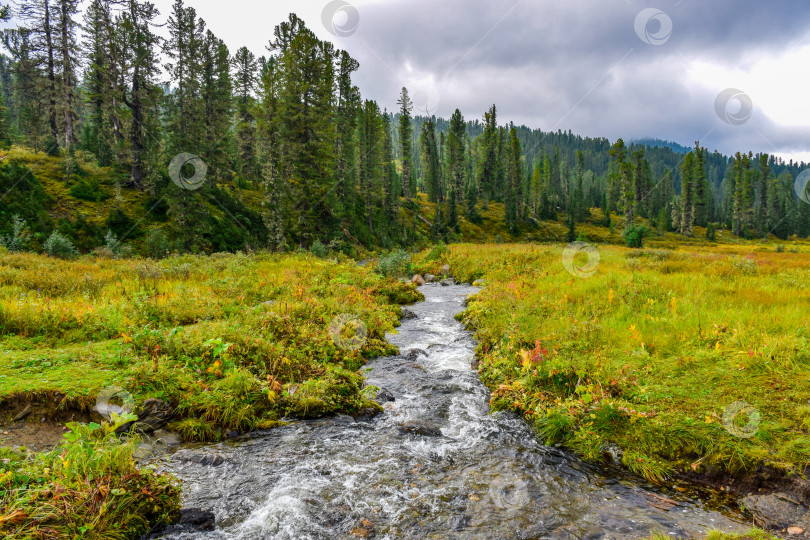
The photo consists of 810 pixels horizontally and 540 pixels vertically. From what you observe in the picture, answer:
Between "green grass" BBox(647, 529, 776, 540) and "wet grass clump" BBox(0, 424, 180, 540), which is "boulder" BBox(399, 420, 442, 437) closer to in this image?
"green grass" BBox(647, 529, 776, 540)

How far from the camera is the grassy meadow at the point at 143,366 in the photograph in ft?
10.5

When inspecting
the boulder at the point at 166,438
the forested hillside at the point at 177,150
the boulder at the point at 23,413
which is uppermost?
the forested hillside at the point at 177,150

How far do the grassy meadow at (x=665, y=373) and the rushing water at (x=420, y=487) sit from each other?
588mm

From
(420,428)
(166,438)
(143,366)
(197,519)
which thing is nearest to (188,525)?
(197,519)

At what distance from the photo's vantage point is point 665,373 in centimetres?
601

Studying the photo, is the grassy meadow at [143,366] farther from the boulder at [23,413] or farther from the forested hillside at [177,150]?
the forested hillside at [177,150]

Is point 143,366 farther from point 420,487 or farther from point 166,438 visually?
point 420,487

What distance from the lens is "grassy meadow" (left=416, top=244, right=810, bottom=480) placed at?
452cm

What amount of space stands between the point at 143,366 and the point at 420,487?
14.9 ft

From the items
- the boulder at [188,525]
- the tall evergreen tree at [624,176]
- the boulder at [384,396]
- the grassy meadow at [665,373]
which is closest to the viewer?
the boulder at [188,525]

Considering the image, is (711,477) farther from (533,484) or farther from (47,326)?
(47,326)

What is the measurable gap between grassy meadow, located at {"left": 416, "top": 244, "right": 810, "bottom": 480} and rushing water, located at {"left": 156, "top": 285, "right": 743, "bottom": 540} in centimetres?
Result: 59

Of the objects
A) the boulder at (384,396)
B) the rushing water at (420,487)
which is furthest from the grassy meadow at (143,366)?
the rushing water at (420,487)

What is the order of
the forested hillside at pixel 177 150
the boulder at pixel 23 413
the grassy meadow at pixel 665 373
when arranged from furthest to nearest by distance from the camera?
1. the forested hillside at pixel 177 150
2. the boulder at pixel 23 413
3. the grassy meadow at pixel 665 373
